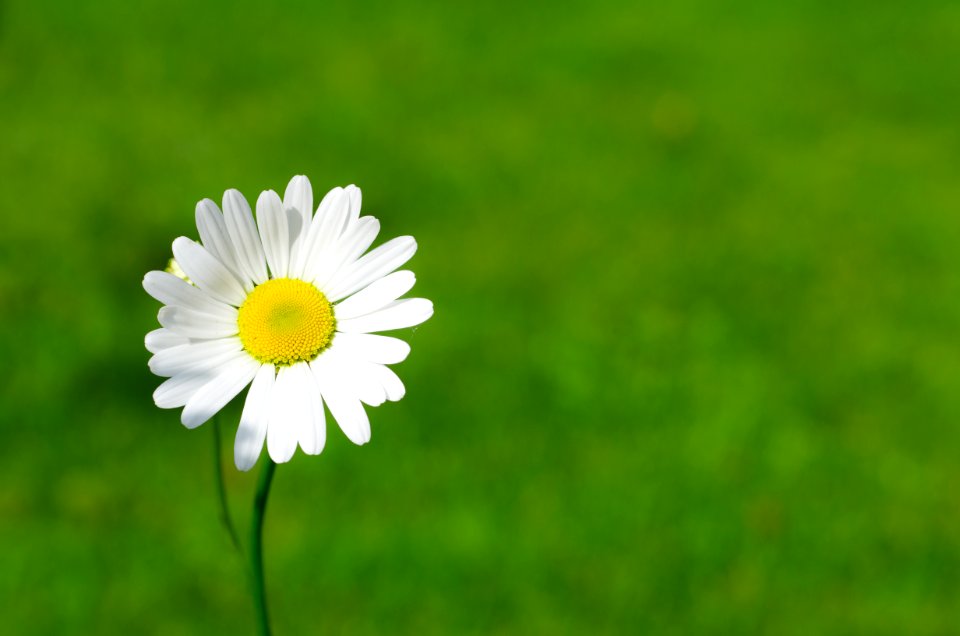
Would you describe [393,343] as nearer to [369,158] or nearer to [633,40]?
Result: [369,158]

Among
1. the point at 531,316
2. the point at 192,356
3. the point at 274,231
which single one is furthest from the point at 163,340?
the point at 531,316

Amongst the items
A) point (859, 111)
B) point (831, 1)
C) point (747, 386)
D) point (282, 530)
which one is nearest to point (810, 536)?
point (747, 386)

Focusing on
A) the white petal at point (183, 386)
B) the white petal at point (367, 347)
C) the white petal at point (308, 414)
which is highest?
the white petal at point (367, 347)

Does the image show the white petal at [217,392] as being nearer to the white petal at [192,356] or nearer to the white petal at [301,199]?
the white petal at [192,356]

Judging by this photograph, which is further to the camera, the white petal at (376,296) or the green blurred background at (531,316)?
the green blurred background at (531,316)

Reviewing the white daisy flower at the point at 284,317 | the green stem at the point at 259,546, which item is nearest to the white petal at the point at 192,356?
the white daisy flower at the point at 284,317

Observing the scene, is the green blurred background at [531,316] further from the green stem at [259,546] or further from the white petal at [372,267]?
the white petal at [372,267]

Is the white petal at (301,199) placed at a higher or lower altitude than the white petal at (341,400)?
higher
